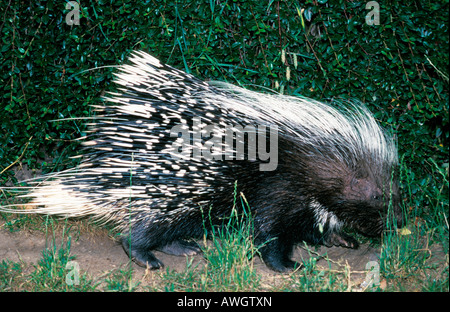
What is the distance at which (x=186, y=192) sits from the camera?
346 centimetres

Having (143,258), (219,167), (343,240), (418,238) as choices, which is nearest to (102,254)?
(143,258)

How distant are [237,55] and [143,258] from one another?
5.33ft

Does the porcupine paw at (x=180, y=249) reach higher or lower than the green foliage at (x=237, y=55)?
lower

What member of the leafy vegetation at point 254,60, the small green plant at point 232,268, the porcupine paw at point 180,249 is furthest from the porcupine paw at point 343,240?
the porcupine paw at point 180,249

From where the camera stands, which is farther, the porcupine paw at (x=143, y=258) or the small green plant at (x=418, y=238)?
the porcupine paw at (x=143, y=258)

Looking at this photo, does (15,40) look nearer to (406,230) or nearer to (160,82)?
(160,82)

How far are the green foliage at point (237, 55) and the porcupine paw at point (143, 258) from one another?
1.04 m

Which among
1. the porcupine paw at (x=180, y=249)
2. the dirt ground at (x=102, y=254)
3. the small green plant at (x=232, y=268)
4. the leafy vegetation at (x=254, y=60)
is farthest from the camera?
the porcupine paw at (x=180, y=249)

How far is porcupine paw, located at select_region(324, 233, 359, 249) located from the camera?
12.8 ft

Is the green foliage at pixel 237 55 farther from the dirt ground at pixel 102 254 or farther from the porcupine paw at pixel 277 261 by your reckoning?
the porcupine paw at pixel 277 261

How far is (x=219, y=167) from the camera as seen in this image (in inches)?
137

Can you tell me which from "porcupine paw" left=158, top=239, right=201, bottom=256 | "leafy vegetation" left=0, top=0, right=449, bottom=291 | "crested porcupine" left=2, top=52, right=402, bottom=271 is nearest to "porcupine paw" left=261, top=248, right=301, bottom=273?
"crested porcupine" left=2, top=52, right=402, bottom=271

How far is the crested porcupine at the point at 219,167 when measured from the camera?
341 centimetres

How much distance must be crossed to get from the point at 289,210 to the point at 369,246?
691 mm
